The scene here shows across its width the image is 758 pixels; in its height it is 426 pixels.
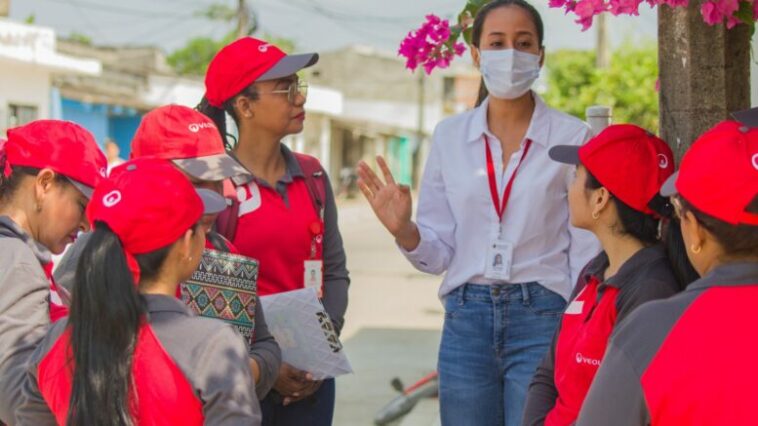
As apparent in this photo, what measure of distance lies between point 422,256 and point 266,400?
0.70m

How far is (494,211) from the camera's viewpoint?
375 cm

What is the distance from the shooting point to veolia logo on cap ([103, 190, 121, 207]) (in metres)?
2.50

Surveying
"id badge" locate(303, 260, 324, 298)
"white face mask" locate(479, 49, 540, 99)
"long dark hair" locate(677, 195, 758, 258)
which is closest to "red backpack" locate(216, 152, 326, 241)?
"id badge" locate(303, 260, 324, 298)

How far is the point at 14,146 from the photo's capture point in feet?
10.1

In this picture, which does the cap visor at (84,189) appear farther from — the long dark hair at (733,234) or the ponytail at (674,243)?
the long dark hair at (733,234)

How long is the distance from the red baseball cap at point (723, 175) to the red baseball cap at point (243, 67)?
5.75 feet

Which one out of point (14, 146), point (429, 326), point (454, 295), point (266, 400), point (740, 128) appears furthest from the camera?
point (429, 326)

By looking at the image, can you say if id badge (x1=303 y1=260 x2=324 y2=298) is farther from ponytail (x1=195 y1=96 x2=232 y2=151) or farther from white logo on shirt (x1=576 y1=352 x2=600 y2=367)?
white logo on shirt (x1=576 y1=352 x2=600 y2=367)

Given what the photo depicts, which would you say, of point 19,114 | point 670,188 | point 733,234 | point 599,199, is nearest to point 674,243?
point 599,199

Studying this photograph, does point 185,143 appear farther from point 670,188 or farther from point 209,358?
point 670,188

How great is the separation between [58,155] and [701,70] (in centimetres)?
205

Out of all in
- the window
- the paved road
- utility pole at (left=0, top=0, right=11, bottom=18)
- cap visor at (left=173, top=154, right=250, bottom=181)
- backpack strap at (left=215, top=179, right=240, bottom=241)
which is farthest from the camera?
the window

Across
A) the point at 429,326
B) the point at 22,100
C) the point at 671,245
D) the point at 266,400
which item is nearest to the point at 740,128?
the point at 671,245

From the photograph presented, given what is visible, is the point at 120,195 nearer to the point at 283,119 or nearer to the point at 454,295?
the point at 283,119
